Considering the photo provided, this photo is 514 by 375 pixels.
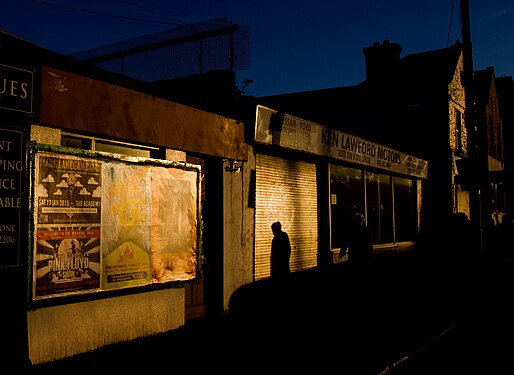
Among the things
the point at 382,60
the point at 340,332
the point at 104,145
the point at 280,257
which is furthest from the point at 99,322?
the point at 382,60

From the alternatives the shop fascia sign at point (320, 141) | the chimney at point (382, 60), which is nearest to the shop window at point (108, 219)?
the shop fascia sign at point (320, 141)

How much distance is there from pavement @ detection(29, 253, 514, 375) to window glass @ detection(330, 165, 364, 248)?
0.92 metres

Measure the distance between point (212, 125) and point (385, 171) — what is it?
907 centimetres

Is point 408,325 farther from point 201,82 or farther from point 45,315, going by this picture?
point 201,82

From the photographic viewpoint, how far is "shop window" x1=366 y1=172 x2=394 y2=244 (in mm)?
15422

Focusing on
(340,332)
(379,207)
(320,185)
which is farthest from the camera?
(379,207)

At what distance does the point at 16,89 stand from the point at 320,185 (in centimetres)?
828

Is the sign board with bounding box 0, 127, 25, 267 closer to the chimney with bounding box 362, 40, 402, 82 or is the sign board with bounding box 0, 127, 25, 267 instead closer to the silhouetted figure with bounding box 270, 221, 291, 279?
the silhouetted figure with bounding box 270, 221, 291, 279

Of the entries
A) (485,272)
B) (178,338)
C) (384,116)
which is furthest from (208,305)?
(384,116)

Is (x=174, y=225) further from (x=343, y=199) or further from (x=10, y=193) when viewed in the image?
(x=343, y=199)

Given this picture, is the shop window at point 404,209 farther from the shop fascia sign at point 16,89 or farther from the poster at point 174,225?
the shop fascia sign at point 16,89

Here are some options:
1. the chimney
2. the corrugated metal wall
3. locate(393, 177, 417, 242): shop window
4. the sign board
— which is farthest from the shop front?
the chimney

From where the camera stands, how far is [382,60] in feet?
84.0

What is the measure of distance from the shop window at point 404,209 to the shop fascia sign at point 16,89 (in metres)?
13.6
